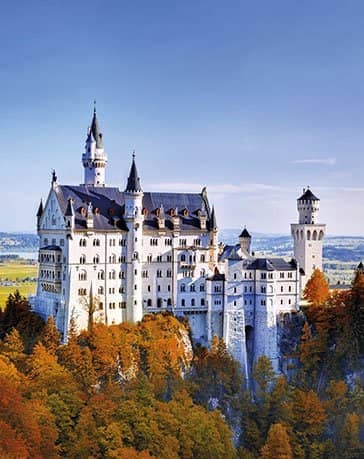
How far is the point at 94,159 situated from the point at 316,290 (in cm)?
3633

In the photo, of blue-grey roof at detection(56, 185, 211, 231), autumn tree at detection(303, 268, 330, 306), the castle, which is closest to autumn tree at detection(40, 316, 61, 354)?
the castle

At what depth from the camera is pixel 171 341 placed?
101 m

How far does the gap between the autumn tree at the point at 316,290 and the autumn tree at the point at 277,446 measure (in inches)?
1069

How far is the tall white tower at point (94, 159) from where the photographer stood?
117188 millimetres

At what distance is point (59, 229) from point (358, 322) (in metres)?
40.7

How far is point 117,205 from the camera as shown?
10525 centimetres

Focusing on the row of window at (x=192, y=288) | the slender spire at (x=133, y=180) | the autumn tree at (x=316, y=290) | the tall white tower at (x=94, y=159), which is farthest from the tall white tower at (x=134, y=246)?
the autumn tree at (x=316, y=290)

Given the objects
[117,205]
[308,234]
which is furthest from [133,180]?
[308,234]

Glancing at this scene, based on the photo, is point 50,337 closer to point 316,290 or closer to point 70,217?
point 70,217

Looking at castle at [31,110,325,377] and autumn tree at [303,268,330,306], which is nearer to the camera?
castle at [31,110,325,377]

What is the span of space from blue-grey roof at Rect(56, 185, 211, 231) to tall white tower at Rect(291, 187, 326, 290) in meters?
17.4

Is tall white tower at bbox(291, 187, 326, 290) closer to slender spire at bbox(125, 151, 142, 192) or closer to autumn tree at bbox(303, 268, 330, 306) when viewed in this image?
autumn tree at bbox(303, 268, 330, 306)

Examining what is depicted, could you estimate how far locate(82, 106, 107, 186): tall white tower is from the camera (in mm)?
117188

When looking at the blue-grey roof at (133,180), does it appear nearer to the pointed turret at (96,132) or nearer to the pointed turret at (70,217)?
the pointed turret at (70,217)
